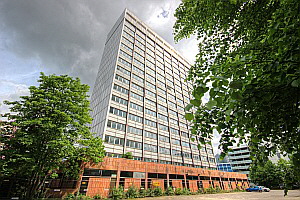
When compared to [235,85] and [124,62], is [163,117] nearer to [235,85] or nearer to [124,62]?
[124,62]

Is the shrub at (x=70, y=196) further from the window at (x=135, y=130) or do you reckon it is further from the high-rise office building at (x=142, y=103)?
the window at (x=135, y=130)

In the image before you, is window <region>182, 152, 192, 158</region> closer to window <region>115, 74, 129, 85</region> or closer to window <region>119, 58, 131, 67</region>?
window <region>115, 74, 129, 85</region>

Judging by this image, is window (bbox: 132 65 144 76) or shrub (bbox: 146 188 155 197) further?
window (bbox: 132 65 144 76)

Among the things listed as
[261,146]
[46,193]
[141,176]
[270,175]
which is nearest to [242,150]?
[270,175]

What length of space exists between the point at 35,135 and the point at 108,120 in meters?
13.3

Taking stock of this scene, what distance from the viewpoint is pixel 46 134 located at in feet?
42.9

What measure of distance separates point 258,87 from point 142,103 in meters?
31.6

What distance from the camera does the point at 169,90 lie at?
43.9 meters

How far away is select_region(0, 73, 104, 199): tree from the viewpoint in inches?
482

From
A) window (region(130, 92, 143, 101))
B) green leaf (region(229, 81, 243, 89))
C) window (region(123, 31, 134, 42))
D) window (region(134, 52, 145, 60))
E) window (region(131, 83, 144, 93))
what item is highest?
window (region(123, 31, 134, 42))

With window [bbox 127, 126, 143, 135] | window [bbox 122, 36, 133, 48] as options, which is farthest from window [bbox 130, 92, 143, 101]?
window [bbox 122, 36, 133, 48]

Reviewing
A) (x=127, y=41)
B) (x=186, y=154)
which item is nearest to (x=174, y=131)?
(x=186, y=154)

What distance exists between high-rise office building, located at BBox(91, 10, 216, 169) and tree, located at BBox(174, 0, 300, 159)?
23.6m

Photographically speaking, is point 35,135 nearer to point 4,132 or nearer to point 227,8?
point 4,132
